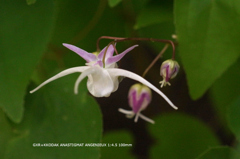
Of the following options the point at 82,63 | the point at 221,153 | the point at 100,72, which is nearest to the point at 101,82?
the point at 100,72

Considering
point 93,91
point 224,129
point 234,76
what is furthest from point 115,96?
point 93,91

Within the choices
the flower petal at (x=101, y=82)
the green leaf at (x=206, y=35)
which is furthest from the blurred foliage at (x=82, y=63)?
the flower petal at (x=101, y=82)

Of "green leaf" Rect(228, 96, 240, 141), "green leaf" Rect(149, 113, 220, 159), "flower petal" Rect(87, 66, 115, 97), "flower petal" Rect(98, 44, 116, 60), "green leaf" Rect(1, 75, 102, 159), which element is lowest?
"green leaf" Rect(149, 113, 220, 159)

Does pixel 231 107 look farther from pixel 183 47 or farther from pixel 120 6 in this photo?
pixel 120 6

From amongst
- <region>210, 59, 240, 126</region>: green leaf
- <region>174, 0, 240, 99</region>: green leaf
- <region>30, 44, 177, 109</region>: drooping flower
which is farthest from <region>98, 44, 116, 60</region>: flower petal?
<region>210, 59, 240, 126</region>: green leaf

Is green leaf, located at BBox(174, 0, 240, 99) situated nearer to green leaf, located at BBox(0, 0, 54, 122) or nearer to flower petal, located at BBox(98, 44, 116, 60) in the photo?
flower petal, located at BBox(98, 44, 116, 60)

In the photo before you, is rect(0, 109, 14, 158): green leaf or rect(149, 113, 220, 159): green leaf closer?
rect(0, 109, 14, 158): green leaf

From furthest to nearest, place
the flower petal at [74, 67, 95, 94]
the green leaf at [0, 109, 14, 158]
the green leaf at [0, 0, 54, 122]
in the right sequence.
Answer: the green leaf at [0, 109, 14, 158], the green leaf at [0, 0, 54, 122], the flower petal at [74, 67, 95, 94]
